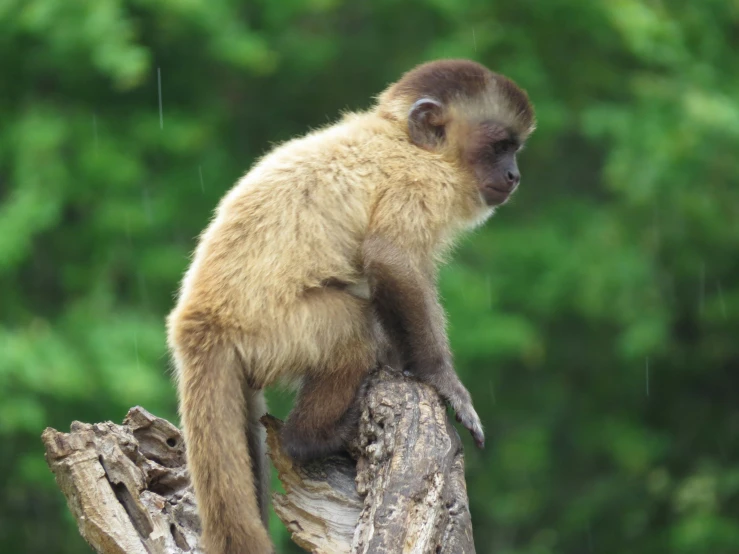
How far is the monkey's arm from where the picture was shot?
15.0 feet

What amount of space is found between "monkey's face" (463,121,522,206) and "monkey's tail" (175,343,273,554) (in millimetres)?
1721

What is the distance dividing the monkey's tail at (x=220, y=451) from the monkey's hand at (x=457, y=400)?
860 millimetres

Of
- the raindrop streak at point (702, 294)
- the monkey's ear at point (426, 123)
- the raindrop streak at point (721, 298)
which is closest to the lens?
the monkey's ear at point (426, 123)

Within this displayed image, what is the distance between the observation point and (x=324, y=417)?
4414 millimetres

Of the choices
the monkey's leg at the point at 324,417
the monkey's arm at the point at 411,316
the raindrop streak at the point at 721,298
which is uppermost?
the raindrop streak at the point at 721,298

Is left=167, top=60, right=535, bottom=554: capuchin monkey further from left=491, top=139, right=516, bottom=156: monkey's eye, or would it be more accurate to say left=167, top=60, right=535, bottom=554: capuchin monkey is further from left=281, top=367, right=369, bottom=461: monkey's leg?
left=491, top=139, right=516, bottom=156: monkey's eye

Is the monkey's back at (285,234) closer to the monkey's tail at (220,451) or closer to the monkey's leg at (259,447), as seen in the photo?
the monkey's tail at (220,451)

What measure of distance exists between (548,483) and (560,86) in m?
4.33

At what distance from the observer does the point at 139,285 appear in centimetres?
883

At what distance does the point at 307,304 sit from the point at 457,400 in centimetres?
79

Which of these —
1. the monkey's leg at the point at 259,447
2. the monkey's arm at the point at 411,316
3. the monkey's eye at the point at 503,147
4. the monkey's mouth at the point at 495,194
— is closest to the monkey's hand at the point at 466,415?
the monkey's arm at the point at 411,316

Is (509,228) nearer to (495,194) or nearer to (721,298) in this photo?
(721,298)

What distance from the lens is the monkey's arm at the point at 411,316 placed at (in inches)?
180

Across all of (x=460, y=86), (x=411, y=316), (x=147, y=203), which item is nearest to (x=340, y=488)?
(x=411, y=316)
